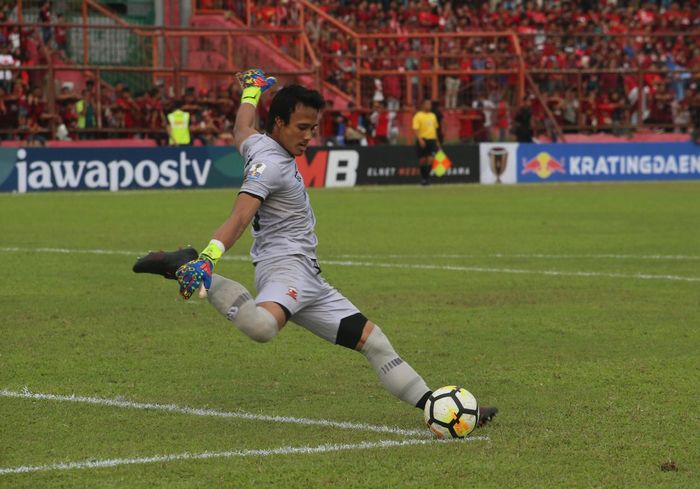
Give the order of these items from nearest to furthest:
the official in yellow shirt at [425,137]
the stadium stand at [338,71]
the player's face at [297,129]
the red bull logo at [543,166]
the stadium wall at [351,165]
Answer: the player's face at [297,129] < the stadium wall at [351,165] < the official in yellow shirt at [425,137] < the stadium stand at [338,71] < the red bull logo at [543,166]

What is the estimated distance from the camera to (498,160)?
107ft

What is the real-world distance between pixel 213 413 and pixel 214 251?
1466mm

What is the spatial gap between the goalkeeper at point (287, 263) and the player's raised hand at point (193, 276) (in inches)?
13.7

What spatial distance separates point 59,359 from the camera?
8797 millimetres

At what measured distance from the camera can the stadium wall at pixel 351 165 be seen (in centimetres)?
2797

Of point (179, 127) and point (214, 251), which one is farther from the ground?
point (179, 127)

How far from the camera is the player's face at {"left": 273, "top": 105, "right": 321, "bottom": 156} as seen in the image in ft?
21.4

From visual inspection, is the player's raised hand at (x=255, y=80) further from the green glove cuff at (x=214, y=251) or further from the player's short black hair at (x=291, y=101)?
the green glove cuff at (x=214, y=251)

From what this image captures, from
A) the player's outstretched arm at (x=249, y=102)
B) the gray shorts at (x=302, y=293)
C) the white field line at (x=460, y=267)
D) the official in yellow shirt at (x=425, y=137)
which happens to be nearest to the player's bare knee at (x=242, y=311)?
the gray shorts at (x=302, y=293)

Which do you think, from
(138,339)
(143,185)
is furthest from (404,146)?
(138,339)

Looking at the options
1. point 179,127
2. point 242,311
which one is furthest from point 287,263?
point 179,127

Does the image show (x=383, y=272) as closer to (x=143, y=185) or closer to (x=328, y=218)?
(x=328, y=218)

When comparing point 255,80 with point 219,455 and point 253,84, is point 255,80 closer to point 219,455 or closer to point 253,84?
point 253,84

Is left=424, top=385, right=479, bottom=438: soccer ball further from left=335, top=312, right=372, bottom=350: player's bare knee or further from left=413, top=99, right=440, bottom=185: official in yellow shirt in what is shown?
left=413, top=99, right=440, bottom=185: official in yellow shirt
